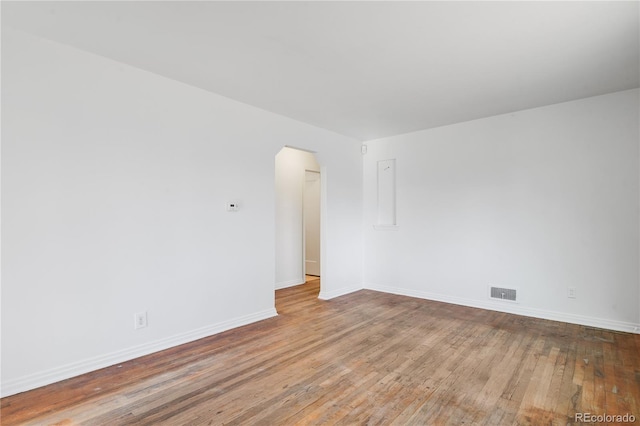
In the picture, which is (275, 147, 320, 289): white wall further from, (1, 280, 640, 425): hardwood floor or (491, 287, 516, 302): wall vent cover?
(491, 287, 516, 302): wall vent cover

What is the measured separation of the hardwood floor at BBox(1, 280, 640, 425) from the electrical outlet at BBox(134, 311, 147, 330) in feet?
0.93

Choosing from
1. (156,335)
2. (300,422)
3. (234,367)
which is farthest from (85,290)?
(300,422)

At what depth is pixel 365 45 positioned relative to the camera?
236 centimetres

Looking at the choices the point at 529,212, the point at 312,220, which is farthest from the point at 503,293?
the point at 312,220

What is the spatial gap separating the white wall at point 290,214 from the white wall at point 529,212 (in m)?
1.63

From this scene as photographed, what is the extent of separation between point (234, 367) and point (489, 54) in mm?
3258

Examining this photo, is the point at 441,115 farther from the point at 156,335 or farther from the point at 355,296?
the point at 156,335

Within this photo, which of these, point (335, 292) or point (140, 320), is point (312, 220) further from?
point (140, 320)

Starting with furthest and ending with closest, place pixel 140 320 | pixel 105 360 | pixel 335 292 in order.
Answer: pixel 335 292 < pixel 140 320 < pixel 105 360

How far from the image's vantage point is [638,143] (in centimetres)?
324

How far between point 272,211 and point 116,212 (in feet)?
5.51

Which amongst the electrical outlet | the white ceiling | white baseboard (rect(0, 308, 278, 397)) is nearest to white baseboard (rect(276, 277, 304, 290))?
white baseboard (rect(0, 308, 278, 397))

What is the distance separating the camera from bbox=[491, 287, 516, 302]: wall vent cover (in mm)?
3933

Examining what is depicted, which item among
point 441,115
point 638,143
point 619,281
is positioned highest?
point 441,115
